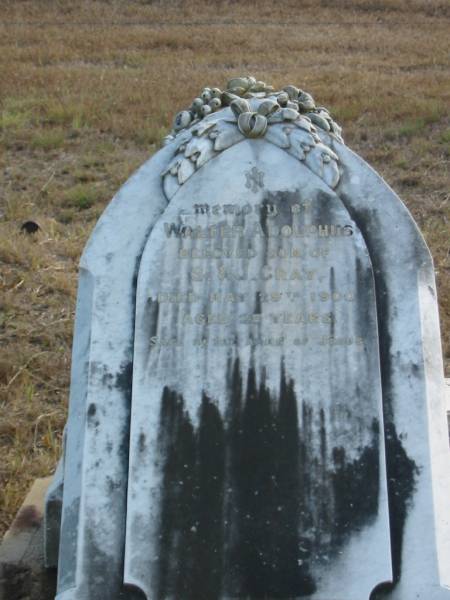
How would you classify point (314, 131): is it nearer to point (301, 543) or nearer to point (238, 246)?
point (238, 246)

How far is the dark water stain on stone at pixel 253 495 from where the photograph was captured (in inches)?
144

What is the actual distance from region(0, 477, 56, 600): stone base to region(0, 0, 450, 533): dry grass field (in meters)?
0.61

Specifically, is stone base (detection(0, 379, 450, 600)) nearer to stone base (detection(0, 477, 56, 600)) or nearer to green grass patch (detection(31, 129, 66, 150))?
stone base (detection(0, 477, 56, 600))

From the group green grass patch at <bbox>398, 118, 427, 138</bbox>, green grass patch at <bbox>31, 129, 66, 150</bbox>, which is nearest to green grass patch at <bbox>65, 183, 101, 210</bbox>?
green grass patch at <bbox>31, 129, 66, 150</bbox>

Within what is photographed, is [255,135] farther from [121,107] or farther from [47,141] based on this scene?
[121,107]

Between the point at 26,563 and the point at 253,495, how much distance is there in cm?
118

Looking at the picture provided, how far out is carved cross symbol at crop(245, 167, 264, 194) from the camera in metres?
3.97

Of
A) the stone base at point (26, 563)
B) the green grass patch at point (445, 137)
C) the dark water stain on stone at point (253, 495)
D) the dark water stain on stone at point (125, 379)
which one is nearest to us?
the dark water stain on stone at point (253, 495)

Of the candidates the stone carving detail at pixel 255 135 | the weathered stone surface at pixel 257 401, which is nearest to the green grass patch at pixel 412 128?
the stone carving detail at pixel 255 135

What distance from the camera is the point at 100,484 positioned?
3.73 metres

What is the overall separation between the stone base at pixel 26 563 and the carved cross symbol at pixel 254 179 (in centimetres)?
174

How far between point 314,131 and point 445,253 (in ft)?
14.4

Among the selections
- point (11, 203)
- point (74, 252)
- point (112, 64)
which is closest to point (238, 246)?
point (74, 252)

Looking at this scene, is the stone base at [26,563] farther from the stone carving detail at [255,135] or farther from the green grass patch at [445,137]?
the green grass patch at [445,137]
